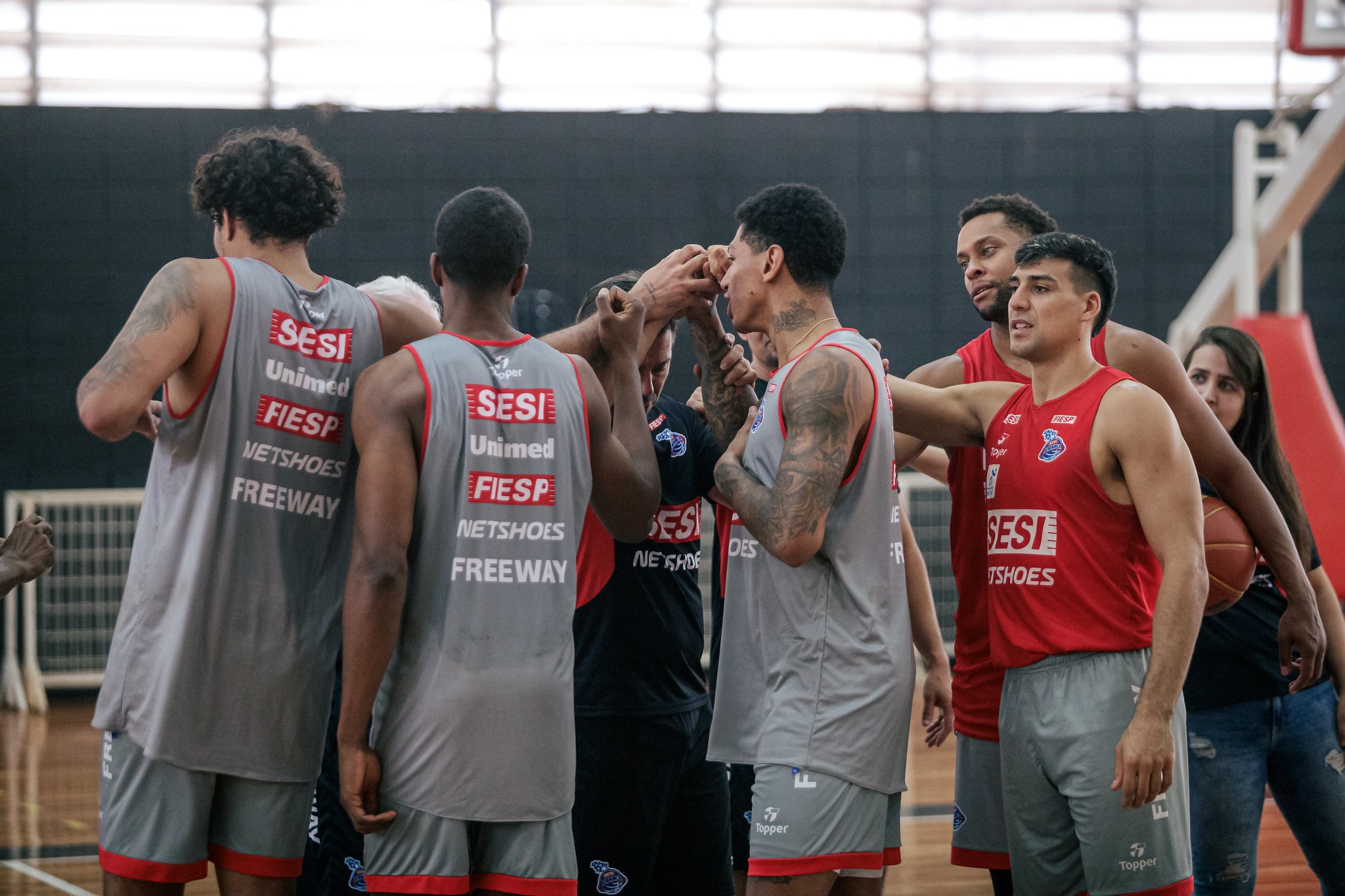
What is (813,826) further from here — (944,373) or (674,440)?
(944,373)

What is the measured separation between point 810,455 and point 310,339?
998 mm

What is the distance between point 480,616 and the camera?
212 cm

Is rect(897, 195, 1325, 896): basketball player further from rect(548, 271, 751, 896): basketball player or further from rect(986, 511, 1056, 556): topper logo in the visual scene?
rect(548, 271, 751, 896): basketball player

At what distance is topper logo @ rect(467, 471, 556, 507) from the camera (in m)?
2.13

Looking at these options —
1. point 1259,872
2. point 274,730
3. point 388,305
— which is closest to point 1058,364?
point 388,305

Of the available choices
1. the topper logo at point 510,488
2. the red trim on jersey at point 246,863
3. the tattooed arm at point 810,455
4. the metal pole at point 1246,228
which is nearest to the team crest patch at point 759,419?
the tattooed arm at point 810,455

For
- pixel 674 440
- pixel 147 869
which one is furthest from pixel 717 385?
pixel 147 869

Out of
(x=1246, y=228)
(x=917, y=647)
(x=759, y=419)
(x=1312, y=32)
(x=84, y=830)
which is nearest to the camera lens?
(x=759, y=419)

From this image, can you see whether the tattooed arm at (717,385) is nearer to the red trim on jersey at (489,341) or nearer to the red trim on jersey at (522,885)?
the red trim on jersey at (489,341)

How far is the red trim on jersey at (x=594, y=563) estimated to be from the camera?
3000 millimetres

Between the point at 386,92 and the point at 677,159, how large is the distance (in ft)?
7.44

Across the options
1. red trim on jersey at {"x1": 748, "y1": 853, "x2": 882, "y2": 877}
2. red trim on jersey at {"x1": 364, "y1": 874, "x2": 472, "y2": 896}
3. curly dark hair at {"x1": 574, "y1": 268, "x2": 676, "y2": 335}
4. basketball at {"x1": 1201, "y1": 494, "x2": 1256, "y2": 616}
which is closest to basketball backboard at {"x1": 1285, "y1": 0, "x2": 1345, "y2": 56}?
basketball at {"x1": 1201, "y1": 494, "x2": 1256, "y2": 616}

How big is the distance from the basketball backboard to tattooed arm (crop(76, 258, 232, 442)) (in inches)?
254

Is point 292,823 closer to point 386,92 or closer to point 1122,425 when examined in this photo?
point 1122,425
